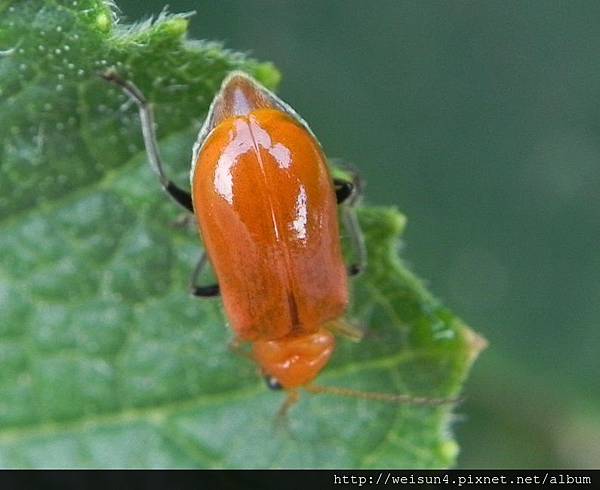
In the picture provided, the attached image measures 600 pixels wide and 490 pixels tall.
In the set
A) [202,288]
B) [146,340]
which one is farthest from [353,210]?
[146,340]

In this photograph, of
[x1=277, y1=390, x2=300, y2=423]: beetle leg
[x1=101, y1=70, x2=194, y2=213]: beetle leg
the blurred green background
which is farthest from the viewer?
the blurred green background

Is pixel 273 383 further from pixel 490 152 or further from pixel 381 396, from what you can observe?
pixel 490 152

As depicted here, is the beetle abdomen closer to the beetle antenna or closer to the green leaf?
the green leaf

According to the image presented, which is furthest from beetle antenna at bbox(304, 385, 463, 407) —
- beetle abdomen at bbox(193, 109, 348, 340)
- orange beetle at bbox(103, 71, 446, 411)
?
beetle abdomen at bbox(193, 109, 348, 340)

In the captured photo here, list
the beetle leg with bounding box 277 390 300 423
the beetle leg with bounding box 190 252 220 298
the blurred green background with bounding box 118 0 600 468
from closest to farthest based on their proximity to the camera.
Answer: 1. the beetle leg with bounding box 190 252 220 298
2. the beetle leg with bounding box 277 390 300 423
3. the blurred green background with bounding box 118 0 600 468

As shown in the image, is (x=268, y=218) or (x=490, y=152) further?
(x=490, y=152)

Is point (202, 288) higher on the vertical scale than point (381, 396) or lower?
higher

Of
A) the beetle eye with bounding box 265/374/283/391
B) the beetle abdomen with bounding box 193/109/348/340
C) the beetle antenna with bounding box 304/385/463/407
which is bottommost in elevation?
the beetle eye with bounding box 265/374/283/391

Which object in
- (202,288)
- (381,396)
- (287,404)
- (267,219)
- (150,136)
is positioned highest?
(150,136)
